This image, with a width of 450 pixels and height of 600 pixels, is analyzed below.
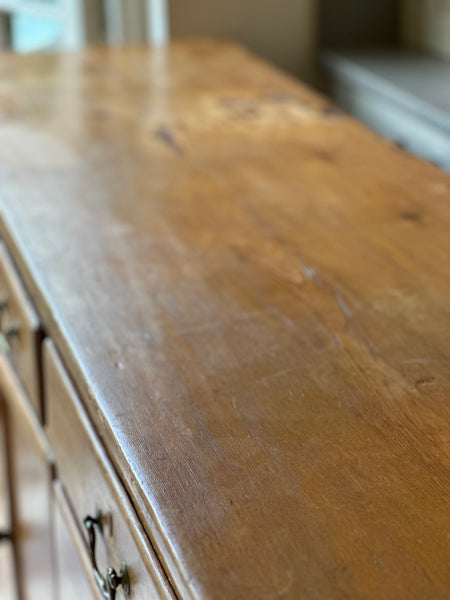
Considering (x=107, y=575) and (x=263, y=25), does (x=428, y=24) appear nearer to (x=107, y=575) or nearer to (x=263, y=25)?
(x=263, y=25)

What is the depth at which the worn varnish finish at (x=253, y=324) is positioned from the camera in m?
0.49

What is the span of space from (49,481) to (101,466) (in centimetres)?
29

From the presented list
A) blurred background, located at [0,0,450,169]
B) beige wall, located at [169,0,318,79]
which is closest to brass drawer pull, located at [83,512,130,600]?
blurred background, located at [0,0,450,169]

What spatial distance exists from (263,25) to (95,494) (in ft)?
5.02

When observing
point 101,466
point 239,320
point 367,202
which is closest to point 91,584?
point 101,466

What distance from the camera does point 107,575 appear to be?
0.61 metres

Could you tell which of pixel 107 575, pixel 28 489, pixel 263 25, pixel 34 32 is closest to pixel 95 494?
pixel 107 575

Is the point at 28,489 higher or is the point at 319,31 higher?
the point at 319,31

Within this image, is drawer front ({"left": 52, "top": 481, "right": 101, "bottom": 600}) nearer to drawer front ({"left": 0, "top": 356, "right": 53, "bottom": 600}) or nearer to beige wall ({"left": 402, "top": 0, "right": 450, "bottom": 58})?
drawer front ({"left": 0, "top": 356, "right": 53, "bottom": 600})

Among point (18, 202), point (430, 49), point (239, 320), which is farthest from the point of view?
point (430, 49)

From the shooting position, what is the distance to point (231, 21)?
1.95 meters

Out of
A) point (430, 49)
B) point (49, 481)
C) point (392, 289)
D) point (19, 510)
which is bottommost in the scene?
point (19, 510)

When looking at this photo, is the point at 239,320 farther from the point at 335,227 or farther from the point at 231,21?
the point at 231,21

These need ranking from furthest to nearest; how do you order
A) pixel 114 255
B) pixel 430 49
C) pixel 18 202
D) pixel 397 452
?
1. pixel 430 49
2. pixel 18 202
3. pixel 114 255
4. pixel 397 452
